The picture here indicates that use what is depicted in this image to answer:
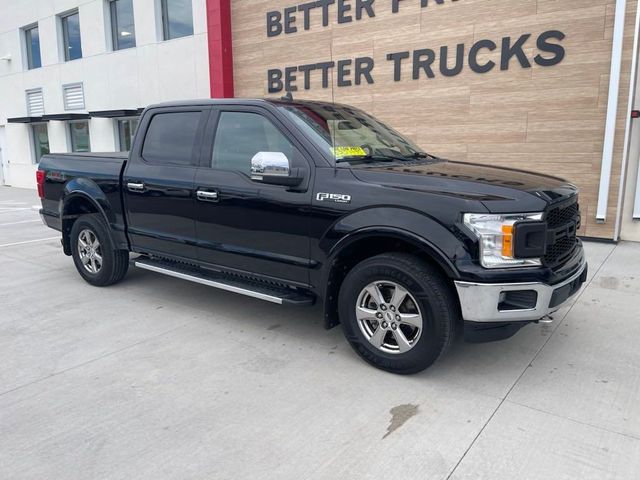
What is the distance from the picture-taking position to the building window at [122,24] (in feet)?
49.4

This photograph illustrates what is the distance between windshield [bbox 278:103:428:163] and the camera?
3.99 meters

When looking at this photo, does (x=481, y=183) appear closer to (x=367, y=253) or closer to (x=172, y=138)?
(x=367, y=253)

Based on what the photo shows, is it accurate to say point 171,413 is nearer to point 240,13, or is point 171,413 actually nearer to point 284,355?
point 284,355

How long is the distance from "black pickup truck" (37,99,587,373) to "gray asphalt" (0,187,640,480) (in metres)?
0.43

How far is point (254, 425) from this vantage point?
9.84ft

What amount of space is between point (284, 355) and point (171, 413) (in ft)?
3.44

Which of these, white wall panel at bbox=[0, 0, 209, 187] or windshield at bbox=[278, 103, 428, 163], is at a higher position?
white wall panel at bbox=[0, 0, 209, 187]

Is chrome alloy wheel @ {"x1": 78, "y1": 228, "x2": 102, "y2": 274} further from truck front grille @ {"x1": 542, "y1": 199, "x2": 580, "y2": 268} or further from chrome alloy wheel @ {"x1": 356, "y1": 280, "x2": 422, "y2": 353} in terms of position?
truck front grille @ {"x1": 542, "y1": 199, "x2": 580, "y2": 268}

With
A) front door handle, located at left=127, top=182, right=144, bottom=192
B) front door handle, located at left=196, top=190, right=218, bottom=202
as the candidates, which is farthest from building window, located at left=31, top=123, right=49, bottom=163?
front door handle, located at left=196, top=190, right=218, bottom=202

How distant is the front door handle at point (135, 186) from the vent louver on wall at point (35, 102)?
53.4 ft

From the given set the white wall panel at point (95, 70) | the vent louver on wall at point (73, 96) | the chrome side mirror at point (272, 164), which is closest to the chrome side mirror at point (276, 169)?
the chrome side mirror at point (272, 164)

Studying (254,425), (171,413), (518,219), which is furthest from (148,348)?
(518,219)

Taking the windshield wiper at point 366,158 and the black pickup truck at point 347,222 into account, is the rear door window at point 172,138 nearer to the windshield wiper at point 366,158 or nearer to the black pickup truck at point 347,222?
the black pickup truck at point 347,222

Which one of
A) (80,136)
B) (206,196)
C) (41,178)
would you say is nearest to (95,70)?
(80,136)
